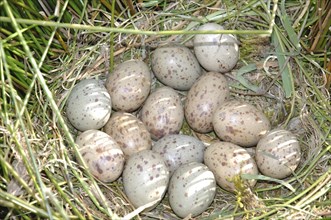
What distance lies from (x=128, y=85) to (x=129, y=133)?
171 millimetres

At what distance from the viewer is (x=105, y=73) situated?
2197 millimetres

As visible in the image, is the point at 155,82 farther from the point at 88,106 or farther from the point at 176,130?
the point at 88,106

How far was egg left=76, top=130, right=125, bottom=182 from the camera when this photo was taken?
1948 millimetres

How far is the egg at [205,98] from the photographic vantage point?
82.5 inches

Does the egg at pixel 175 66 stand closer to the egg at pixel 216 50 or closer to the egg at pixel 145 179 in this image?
the egg at pixel 216 50

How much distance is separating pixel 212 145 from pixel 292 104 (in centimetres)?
31

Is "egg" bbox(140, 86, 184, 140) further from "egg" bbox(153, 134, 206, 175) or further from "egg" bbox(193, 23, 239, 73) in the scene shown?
"egg" bbox(193, 23, 239, 73)

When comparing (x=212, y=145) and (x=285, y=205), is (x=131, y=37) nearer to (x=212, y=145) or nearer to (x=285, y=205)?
(x=212, y=145)

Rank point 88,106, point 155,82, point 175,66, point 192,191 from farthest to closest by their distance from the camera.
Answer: point 155,82 → point 175,66 → point 88,106 → point 192,191

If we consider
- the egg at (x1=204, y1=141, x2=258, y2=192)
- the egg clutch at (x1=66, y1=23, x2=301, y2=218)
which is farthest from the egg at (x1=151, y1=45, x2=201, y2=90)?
the egg at (x1=204, y1=141, x2=258, y2=192)

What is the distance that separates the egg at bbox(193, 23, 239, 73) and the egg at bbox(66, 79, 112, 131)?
36 centimetres

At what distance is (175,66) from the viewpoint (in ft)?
7.03

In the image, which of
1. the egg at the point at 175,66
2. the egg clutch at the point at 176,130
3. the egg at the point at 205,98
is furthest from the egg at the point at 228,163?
the egg at the point at 175,66

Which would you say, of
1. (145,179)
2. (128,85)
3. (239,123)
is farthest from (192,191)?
(128,85)
